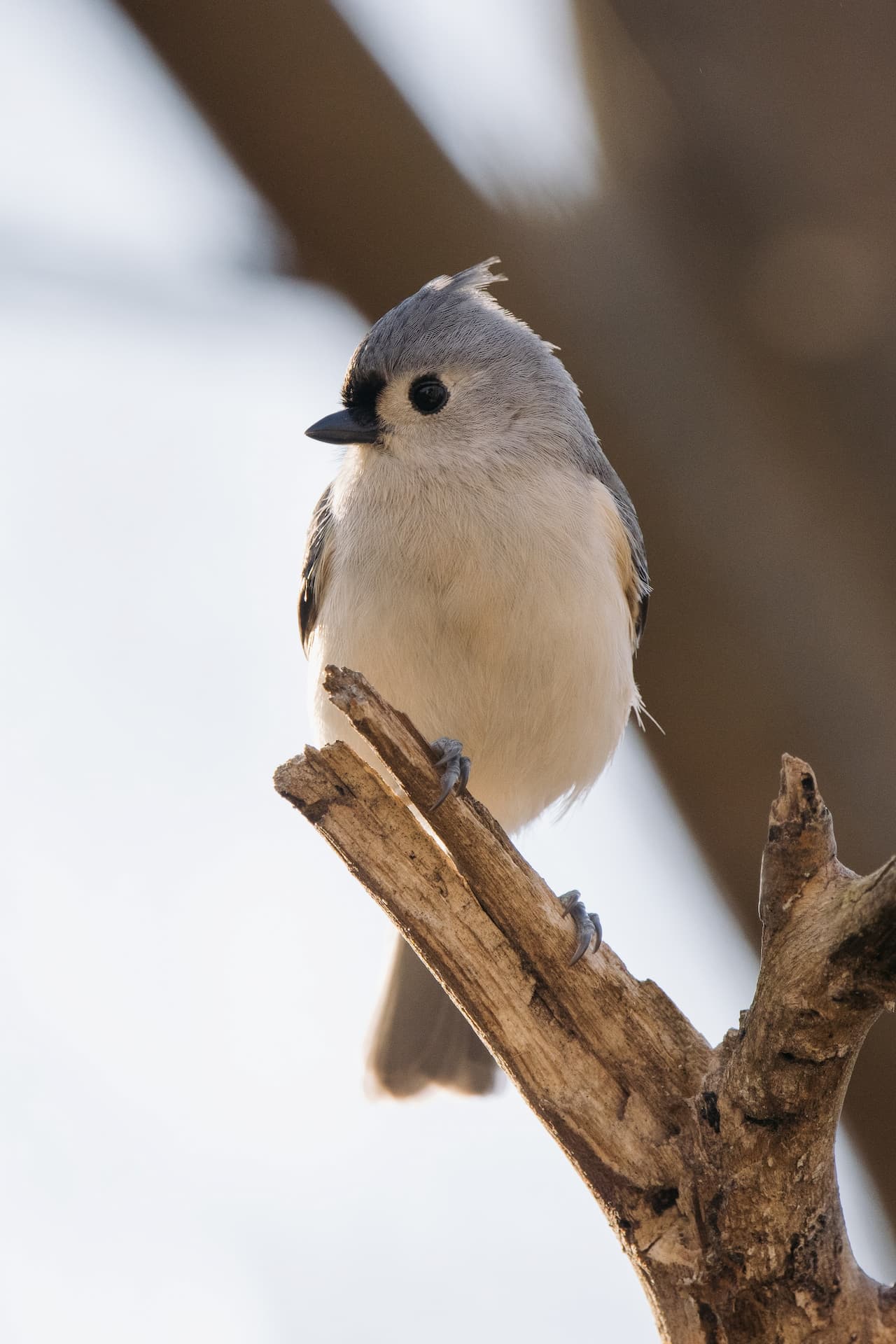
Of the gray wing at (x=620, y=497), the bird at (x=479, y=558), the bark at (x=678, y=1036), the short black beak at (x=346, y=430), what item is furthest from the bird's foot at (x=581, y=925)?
the short black beak at (x=346, y=430)

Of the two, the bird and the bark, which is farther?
the bird

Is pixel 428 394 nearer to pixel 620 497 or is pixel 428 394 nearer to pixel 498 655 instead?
pixel 620 497

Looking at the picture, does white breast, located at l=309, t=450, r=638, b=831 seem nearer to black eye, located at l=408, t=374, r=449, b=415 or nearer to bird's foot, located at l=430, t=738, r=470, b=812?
black eye, located at l=408, t=374, r=449, b=415

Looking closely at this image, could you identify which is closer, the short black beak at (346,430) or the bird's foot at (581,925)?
the bird's foot at (581,925)

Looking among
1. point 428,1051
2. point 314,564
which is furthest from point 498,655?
point 428,1051

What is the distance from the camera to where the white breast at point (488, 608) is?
2172 millimetres

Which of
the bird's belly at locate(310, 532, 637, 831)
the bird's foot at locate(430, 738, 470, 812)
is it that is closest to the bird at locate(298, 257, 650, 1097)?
the bird's belly at locate(310, 532, 637, 831)

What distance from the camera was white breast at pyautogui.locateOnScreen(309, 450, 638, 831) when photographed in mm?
2172

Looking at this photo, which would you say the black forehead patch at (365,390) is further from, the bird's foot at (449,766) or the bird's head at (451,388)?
the bird's foot at (449,766)

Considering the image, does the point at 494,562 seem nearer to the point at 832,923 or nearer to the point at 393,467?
the point at 393,467

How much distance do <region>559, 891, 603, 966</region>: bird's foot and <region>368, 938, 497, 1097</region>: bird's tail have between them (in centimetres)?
94

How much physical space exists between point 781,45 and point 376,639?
127 cm

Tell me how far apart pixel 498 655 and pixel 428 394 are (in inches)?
23.5

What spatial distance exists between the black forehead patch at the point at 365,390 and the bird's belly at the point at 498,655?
14.1 inches
